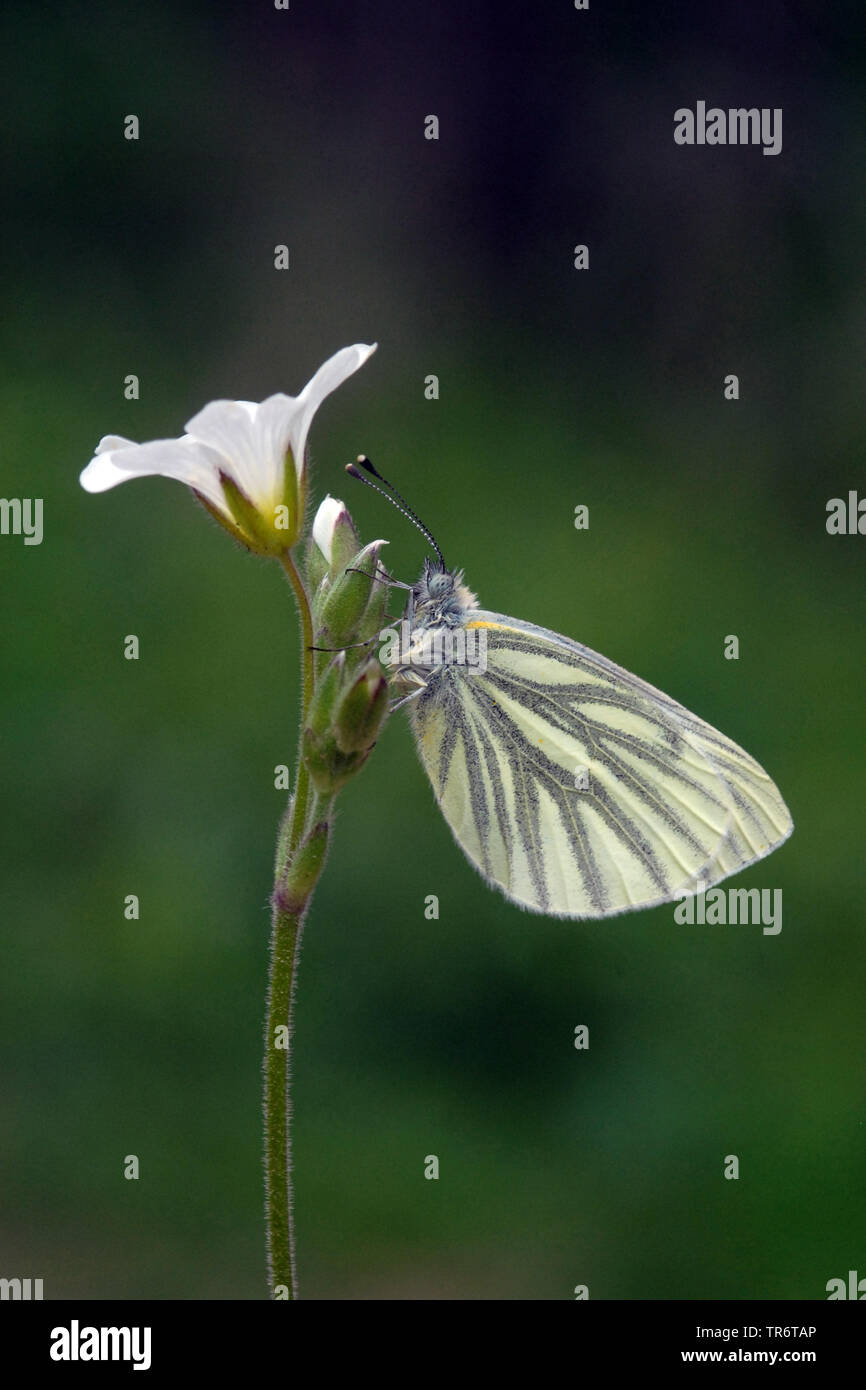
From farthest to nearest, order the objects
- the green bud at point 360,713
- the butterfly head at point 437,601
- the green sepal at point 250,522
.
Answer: the butterfly head at point 437,601
the green sepal at point 250,522
the green bud at point 360,713

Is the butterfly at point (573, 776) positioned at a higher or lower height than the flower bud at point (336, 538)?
lower

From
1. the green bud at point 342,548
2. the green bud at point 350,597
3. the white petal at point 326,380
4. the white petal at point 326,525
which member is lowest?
the green bud at point 350,597

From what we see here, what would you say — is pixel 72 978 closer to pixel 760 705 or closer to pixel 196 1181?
pixel 196 1181

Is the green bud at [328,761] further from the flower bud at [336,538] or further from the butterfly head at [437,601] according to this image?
the butterfly head at [437,601]

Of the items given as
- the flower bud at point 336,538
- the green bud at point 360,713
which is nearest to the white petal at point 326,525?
the flower bud at point 336,538

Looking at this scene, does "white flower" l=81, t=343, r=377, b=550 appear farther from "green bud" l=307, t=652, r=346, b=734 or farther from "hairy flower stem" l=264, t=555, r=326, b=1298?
"green bud" l=307, t=652, r=346, b=734

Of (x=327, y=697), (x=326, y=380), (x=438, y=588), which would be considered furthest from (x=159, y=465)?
(x=438, y=588)
